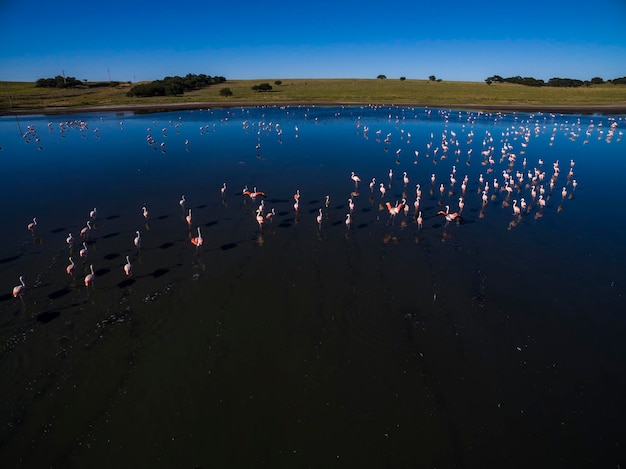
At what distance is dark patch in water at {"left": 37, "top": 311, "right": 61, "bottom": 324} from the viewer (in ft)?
42.4

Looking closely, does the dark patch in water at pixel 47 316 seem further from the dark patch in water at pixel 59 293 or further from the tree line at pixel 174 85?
the tree line at pixel 174 85

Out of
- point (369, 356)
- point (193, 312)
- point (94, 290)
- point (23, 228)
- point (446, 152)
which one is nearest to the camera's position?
point (369, 356)

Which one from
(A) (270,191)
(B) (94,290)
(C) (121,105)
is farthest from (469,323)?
(C) (121,105)

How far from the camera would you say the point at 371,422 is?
949cm

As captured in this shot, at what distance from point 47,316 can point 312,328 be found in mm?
9421

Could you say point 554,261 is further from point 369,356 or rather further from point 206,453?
point 206,453

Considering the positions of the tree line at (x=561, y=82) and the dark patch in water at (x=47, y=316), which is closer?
the dark patch in water at (x=47, y=316)

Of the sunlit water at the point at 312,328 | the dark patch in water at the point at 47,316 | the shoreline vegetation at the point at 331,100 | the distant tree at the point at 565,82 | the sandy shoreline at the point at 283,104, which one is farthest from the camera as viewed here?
the distant tree at the point at 565,82

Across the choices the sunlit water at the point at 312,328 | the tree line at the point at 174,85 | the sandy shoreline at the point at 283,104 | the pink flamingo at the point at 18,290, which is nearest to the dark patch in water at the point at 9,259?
the sunlit water at the point at 312,328

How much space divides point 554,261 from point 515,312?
17.2 feet

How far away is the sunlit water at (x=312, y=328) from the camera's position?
910 centimetres

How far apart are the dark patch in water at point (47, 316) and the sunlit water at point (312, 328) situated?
7 cm

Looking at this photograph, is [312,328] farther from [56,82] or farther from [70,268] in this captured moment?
[56,82]

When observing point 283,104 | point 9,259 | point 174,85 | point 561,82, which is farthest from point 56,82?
point 561,82
